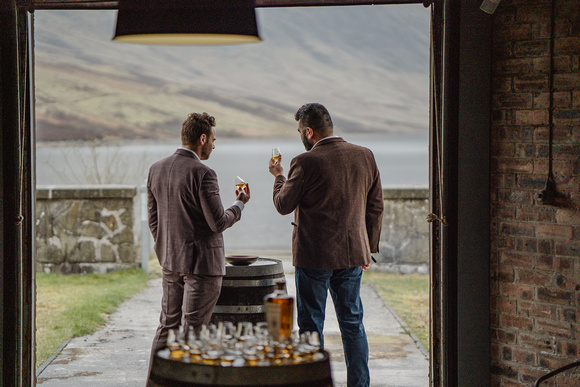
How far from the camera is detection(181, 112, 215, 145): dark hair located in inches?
152

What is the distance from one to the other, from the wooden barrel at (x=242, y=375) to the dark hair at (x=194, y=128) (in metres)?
1.60

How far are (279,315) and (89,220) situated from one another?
20.2 ft

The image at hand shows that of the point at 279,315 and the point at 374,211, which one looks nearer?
the point at 279,315

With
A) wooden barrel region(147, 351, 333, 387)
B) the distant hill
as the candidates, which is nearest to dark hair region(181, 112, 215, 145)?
wooden barrel region(147, 351, 333, 387)

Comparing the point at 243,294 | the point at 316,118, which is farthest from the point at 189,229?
the point at 316,118

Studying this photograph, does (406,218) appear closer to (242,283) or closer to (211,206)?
(242,283)

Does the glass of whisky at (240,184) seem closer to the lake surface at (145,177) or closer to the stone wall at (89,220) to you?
the stone wall at (89,220)

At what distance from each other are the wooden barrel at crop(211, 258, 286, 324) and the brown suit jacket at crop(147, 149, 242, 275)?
16 centimetres

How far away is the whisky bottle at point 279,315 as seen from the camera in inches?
104

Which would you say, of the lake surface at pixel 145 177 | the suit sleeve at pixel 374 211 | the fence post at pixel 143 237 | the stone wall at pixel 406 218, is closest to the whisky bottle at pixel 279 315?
the suit sleeve at pixel 374 211

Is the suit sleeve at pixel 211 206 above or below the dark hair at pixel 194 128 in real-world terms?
below

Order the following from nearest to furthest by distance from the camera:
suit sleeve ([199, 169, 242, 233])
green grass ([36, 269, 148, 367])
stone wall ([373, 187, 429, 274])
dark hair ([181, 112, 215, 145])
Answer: suit sleeve ([199, 169, 242, 233])
dark hair ([181, 112, 215, 145])
green grass ([36, 269, 148, 367])
stone wall ([373, 187, 429, 274])

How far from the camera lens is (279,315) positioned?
264cm

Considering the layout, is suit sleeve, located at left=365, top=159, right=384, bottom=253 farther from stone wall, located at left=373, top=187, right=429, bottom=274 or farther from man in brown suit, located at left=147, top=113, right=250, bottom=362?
stone wall, located at left=373, top=187, right=429, bottom=274
